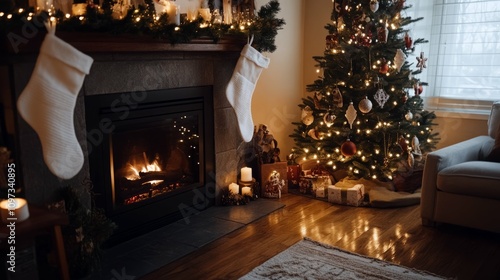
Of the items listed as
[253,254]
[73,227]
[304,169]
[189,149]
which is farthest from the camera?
[304,169]

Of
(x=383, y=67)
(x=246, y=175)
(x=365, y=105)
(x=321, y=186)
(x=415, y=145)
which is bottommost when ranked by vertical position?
(x=321, y=186)

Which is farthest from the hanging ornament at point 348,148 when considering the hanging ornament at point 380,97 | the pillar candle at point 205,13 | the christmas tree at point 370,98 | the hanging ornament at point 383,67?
the pillar candle at point 205,13

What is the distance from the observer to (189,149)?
326 cm

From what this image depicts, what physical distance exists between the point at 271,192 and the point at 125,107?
151cm

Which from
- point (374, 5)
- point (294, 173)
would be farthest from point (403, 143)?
point (374, 5)

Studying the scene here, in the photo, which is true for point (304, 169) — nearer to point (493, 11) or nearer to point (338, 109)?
point (338, 109)

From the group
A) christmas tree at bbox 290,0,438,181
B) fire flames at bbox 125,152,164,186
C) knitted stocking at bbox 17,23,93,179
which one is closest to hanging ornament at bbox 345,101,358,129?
christmas tree at bbox 290,0,438,181

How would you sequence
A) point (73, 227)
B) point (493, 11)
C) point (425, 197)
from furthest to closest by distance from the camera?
point (493, 11)
point (425, 197)
point (73, 227)

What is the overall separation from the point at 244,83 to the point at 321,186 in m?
1.15

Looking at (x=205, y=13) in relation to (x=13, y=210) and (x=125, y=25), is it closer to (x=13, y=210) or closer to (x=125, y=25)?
(x=125, y=25)

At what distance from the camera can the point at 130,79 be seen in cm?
266

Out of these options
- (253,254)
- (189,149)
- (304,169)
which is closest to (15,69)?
(189,149)

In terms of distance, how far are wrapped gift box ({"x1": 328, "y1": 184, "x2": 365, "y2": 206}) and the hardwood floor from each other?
3.1 inches

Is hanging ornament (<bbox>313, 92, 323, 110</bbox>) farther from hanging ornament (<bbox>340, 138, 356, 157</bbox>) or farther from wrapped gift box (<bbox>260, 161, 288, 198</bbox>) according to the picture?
wrapped gift box (<bbox>260, 161, 288, 198</bbox>)
